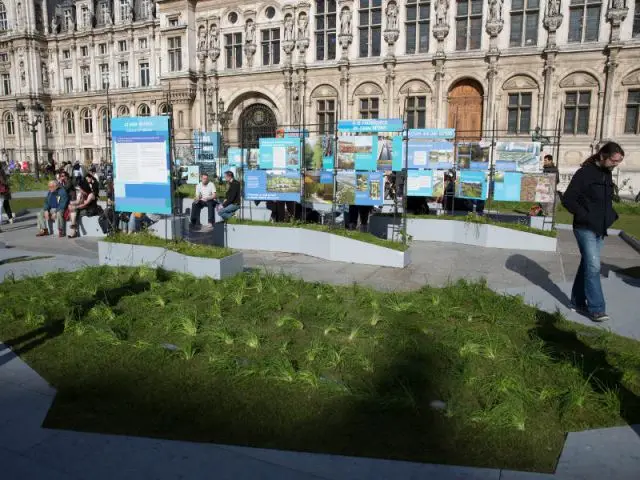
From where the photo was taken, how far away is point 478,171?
13.6 metres

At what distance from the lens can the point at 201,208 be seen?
15.3 m

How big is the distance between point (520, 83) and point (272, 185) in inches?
736

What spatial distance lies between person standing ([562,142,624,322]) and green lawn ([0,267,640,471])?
25.9 inches

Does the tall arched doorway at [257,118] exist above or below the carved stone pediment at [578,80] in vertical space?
below

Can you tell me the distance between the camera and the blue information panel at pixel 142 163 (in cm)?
932

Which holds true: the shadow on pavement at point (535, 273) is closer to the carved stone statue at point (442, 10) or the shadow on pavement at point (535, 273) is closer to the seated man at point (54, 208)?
the seated man at point (54, 208)

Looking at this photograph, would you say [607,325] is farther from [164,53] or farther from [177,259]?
[164,53]

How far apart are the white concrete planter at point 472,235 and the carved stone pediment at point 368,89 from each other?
56.7ft

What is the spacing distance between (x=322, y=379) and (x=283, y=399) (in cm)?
47

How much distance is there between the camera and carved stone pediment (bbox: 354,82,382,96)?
28.4 metres

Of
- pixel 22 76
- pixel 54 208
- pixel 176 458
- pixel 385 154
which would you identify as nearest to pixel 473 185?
pixel 385 154

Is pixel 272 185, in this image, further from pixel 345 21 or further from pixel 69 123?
pixel 69 123

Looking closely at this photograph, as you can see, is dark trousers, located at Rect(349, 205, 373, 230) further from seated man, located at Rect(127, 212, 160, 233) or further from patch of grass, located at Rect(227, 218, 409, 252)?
seated man, located at Rect(127, 212, 160, 233)

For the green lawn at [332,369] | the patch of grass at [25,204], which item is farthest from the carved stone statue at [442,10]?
the green lawn at [332,369]
